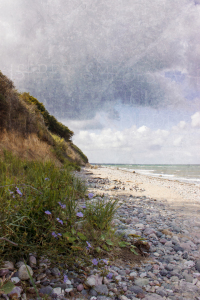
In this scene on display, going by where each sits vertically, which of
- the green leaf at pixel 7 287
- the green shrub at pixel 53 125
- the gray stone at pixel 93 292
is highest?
the green shrub at pixel 53 125

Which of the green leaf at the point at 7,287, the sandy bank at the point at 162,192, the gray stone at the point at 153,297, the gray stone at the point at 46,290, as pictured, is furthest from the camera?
the sandy bank at the point at 162,192

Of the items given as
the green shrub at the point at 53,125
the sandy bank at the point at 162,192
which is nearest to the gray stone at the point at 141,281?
the sandy bank at the point at 162,192

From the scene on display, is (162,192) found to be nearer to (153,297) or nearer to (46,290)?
(153,297)

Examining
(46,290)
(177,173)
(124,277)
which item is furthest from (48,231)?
(177,173)

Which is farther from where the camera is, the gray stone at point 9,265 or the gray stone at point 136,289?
the gray stone at point 136,289

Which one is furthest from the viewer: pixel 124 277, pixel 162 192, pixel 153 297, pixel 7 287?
pixel 162 192

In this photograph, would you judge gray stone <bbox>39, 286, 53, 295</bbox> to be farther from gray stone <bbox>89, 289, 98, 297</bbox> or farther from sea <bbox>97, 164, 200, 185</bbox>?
sea <bbox>97, 164, 200, 185</bbox>

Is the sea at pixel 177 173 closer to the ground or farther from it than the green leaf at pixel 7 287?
closer to the ground

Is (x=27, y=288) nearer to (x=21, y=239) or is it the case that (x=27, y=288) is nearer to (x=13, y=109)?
(x=21, y=239)

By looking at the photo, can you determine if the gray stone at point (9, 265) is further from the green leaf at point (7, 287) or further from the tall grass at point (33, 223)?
the green leaf at point (7, 287)


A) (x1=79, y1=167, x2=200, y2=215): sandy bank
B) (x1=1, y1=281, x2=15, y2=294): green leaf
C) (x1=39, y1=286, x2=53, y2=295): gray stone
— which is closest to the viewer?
(x1=1, y1=281, x2=15, y2=294): green leaf

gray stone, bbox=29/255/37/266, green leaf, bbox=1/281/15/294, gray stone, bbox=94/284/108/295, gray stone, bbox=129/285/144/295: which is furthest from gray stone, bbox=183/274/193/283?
green leaf, bbox=1/281/15/294

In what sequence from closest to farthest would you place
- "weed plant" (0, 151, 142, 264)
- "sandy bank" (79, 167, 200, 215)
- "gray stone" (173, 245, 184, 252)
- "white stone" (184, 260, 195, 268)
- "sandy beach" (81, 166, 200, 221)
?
1. "weed plant" (0, 151, 142, 264)
2. "white stone" (184, 260, 195, 268)
3. "gray stone" (173, 245, 184, 252)
4. "sandy beach" (81, 166, 200, 221)
5. "sandy bank" (79, 167, 200, 215)

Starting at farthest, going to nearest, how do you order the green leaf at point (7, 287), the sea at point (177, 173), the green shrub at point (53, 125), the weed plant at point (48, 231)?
the green shrub at point (53, 125) → the sea at point (177, 173) → the weed plant at point (48, 231) → the green leaf at point (7, 287)
